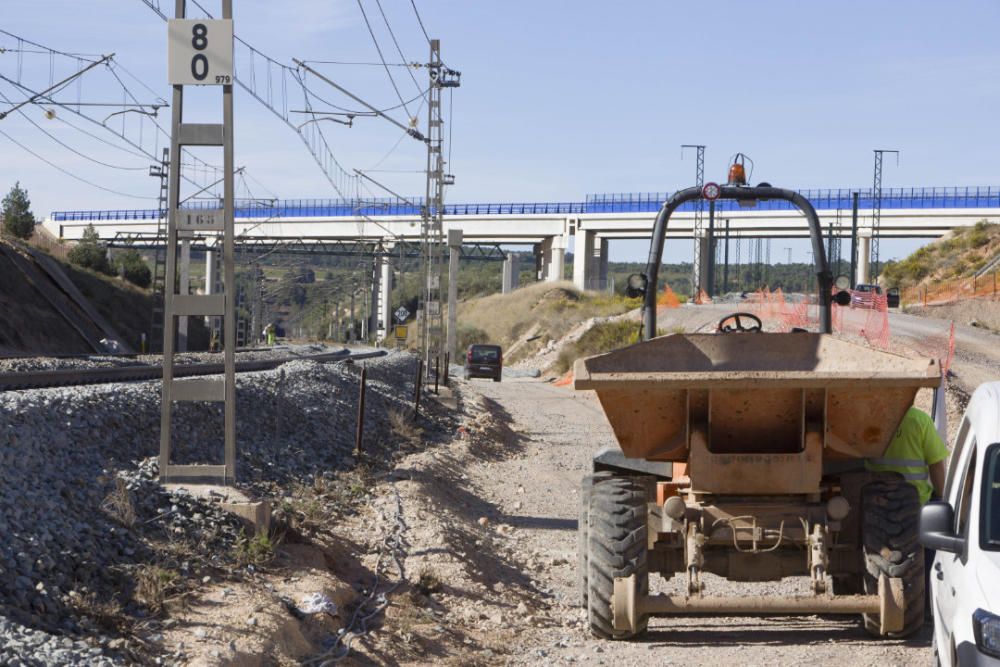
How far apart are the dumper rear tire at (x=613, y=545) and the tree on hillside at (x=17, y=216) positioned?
67.8 m

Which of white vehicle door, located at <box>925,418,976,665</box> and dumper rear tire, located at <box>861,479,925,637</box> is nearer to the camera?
white vehicle door, located at <box>925,418,976,665</box>

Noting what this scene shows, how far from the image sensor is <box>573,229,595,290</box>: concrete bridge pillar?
91375mm

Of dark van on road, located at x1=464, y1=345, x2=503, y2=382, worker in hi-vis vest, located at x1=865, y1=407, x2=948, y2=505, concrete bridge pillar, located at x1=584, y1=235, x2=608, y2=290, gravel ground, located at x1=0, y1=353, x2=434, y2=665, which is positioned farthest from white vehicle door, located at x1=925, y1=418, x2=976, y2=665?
concrete bridge pillar, located at x1=584, y1=235, x2=608, y2=290

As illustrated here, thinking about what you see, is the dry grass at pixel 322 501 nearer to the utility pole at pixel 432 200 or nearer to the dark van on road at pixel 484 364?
the utility pole at pixel 432 200

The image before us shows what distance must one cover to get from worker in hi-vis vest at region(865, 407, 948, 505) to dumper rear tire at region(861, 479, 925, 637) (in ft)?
1.38

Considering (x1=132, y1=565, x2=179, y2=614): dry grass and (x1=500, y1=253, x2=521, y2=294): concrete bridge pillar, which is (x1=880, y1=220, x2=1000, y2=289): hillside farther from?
(x1=132, y1=565, x2=179, y2=614): dry grass

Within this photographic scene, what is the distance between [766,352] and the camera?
10.0 m

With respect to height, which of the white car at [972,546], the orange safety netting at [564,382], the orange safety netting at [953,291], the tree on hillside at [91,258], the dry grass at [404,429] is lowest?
the orange safety netting at [564,382]

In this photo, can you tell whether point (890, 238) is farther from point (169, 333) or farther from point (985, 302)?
point (169, 333)

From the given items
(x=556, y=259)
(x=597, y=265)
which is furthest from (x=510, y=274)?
(x=556, y=259)

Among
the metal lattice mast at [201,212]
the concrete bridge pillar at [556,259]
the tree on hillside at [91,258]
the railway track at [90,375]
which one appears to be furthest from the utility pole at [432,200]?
the concrete bridge pillar at [556,259]

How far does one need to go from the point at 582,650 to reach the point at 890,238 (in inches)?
3199

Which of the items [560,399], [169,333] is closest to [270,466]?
[169,333]

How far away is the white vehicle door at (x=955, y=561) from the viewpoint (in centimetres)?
638
